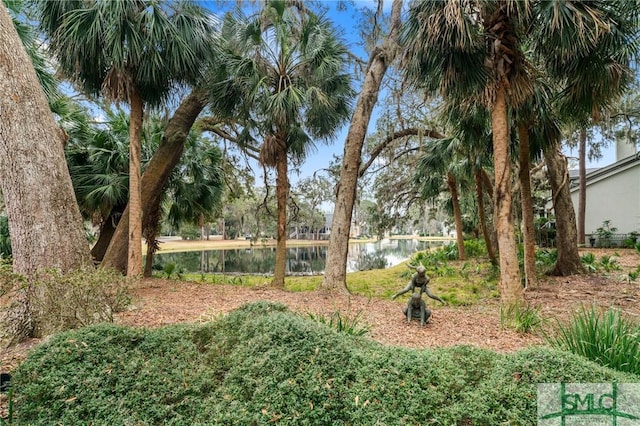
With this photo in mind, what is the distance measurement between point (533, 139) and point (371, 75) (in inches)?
152

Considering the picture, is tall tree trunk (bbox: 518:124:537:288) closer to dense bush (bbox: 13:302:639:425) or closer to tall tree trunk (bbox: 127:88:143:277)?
dense bush (bbox: 13:302:639:425)

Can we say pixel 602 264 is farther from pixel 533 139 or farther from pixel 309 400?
pixel 309 400

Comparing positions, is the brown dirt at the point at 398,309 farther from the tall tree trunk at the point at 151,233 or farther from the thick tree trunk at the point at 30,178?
the tall tree trunk at the point at 151,233

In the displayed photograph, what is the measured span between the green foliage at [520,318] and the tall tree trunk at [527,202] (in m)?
2.74

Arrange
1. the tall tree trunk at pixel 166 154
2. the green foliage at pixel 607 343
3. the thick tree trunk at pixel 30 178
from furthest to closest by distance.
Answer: the tall tree trunk at pixel 166 154
the thick tree trunk at pixel 30 178
the green foliage at pixel 607 343

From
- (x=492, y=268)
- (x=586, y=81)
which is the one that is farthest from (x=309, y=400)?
(x=492, y=268)

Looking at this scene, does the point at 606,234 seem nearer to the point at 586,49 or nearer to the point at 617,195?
the point at 617,195

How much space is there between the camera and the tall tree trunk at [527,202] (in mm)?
6480

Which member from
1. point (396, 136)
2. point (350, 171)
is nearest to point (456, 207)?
point (396, 136)

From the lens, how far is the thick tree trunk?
12.0 feet

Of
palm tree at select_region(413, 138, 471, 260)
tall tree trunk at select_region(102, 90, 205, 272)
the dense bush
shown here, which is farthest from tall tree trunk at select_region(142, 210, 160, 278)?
palm tree at select_region(413, 138, 471, 260)

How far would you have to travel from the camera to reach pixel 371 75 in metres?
7.27

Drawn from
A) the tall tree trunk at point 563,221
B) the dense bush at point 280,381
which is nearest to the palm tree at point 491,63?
the dense bush at point 280,381
